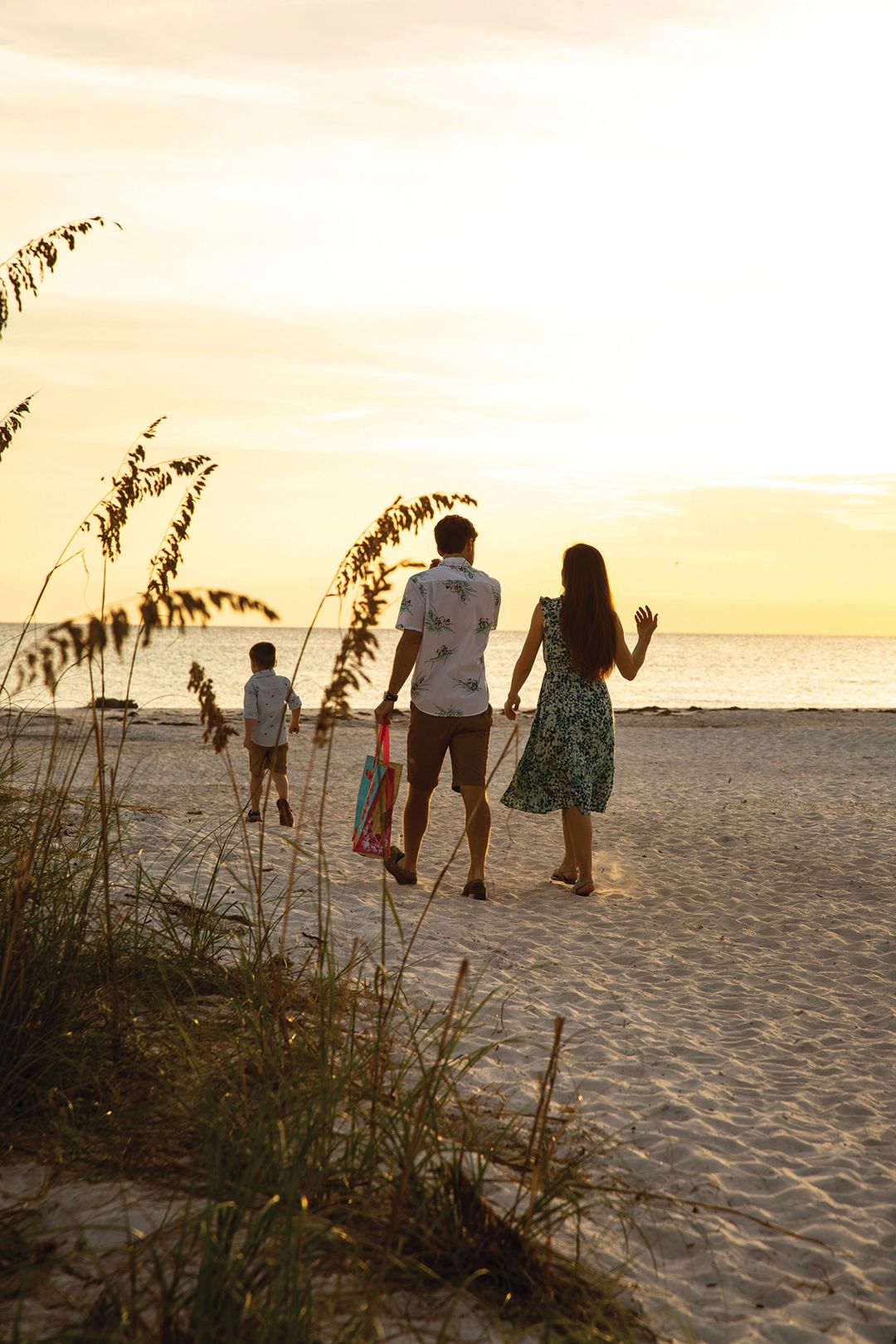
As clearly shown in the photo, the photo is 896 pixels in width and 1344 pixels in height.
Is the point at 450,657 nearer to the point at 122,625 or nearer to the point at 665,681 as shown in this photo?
the point at 122,625

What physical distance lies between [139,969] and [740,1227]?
2099mm

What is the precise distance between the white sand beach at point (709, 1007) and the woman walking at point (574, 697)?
0.73 metres

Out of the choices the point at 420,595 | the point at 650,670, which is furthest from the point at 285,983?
the point at 650,670

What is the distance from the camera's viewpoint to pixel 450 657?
22.5 feet

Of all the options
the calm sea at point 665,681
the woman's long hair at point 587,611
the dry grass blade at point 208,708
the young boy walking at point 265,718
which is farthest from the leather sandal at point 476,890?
the calm sea at point 665,681

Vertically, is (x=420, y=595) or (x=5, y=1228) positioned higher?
(x=420, y=595)

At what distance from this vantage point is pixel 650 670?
9269cm

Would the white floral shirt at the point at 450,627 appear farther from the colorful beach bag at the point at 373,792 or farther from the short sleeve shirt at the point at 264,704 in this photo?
the short sleeve shirt at the point at 264,704

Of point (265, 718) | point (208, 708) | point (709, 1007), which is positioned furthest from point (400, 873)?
point (208, 708)

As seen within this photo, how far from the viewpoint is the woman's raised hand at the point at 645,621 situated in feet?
22.3

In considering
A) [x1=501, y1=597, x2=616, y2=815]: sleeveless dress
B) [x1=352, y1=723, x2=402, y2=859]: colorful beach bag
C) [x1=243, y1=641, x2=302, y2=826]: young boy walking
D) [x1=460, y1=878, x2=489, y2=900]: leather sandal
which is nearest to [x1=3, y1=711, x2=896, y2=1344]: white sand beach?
[x1=460, y1=878, x2=489, y2=900]: leather sandal

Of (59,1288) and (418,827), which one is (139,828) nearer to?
(418,827)

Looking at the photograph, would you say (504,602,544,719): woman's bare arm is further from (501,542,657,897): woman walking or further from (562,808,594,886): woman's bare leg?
(562,808,594,886): woman's bare leg

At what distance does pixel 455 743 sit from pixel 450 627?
71 centimetres
